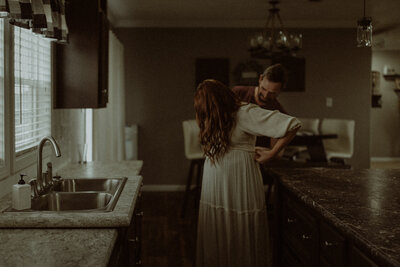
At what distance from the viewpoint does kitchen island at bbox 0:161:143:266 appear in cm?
137

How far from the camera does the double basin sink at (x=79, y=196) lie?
228cm

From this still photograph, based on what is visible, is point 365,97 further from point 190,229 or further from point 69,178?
point 69,178

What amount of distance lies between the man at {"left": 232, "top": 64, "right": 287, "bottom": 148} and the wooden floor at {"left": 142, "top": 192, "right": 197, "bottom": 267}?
112cm

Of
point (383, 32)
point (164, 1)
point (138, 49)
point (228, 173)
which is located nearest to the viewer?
point (228, 173)

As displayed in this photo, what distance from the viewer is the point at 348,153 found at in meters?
5.98

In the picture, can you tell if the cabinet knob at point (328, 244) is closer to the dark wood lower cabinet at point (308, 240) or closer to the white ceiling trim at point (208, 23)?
the dark wood lower cabinet at point (308, 240)

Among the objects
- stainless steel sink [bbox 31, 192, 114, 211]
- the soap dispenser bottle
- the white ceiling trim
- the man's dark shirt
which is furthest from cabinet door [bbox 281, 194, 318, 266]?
the white ceiling trim

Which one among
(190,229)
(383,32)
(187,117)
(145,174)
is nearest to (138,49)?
(187,117)

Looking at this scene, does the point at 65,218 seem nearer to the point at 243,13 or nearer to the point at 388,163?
the point at 243,13

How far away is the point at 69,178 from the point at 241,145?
1020 millimetres

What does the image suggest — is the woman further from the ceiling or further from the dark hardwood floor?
the ceiling

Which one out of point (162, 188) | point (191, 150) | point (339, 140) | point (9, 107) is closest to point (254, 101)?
point (9, 107)

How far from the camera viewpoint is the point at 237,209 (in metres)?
2.65

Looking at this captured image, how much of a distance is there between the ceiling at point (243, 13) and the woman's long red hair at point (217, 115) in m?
2.85
